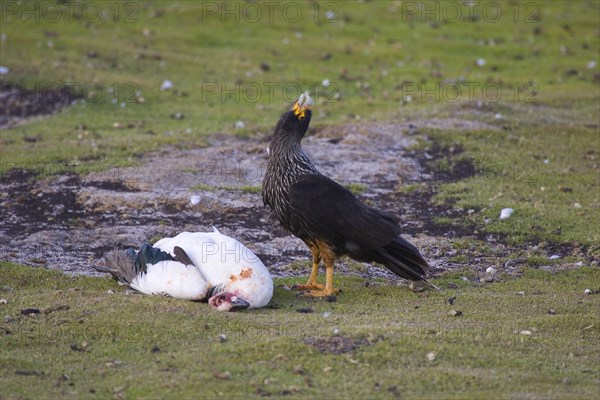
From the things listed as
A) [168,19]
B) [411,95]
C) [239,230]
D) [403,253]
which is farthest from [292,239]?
[168,19]

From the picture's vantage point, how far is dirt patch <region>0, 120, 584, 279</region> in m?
10.8

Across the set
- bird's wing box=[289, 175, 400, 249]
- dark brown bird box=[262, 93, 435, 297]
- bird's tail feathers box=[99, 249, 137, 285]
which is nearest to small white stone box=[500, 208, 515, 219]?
dark brown bird box=[262, 93, 435, 297]

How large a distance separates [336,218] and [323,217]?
134mm

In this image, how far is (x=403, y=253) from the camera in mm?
9359

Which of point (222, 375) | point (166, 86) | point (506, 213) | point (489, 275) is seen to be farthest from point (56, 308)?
point (166, 86)

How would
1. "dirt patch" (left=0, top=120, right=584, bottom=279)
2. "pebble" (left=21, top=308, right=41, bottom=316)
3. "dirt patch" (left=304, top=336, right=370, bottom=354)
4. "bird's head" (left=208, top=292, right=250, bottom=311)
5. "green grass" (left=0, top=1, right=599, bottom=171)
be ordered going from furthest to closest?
"green grass" (left=0, top=1, right=599, bottom=171)
"dirt patch" (left=0, top=120, right=584, bottom=279)
"bird's head" (left=208, top=292, right=250, bottom=311)
"pebble" (left=21, top=308, right=41, bottom=316)
"dirt patch" (left=304, top=336, right=370, bottom=354)

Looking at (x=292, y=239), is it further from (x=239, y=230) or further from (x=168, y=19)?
(x=168, y=19)

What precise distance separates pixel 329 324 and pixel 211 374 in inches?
65.2

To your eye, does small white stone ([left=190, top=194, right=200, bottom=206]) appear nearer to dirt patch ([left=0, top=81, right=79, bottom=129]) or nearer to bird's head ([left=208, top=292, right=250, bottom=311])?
bird's head ([left=208, top=292, right=250, bottom=311])

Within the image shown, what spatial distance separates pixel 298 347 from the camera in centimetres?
720

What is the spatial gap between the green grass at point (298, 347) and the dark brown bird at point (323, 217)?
0.38m

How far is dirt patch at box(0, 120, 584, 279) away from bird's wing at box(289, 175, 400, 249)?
1349 mm

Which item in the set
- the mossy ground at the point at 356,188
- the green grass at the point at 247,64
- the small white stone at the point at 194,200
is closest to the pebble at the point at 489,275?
the mossy ground at the point at 356,188

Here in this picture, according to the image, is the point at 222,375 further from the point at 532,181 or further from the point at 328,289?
the point at 532,181
